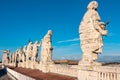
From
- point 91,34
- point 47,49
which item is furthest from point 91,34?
point 47,49

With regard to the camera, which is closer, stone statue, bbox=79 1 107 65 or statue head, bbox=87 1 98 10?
stone statue, bbox=79 1 107 65

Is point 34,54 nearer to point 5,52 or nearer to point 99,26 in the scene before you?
point 99,26

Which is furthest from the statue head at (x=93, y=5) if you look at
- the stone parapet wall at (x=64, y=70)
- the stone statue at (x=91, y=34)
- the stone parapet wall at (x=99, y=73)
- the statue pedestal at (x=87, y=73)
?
the stone parapet wall at (x=64, y=70)

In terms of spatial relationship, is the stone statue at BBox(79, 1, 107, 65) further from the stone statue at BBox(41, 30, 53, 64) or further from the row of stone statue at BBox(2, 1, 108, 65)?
the stone statue at BBox(41, 30, 53, 64)

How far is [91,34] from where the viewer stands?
15.1 metres

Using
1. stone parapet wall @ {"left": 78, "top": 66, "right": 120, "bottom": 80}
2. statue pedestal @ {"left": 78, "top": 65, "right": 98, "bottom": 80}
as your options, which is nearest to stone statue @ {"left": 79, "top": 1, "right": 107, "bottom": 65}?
statue pedestal @ {"left": 78, "top": 65, "right": 98, "bottom": 80}

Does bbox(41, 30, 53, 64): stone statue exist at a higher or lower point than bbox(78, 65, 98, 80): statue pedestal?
higher

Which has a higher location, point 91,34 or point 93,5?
point 93,5

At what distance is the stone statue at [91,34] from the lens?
14648mm

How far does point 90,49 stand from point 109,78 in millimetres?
3096

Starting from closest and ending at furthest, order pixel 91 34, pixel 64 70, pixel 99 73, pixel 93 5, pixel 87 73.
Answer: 1. pixel 99 73
2. pixel 87 73
3. pixel 91 34
4. pixel 93 5
5. pixel 64 70

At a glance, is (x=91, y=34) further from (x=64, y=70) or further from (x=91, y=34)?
(x=64, y=70)

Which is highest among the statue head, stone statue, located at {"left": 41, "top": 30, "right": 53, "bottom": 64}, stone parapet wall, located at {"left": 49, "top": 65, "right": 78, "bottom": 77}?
the statue head

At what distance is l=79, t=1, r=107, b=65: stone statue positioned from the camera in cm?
1465
